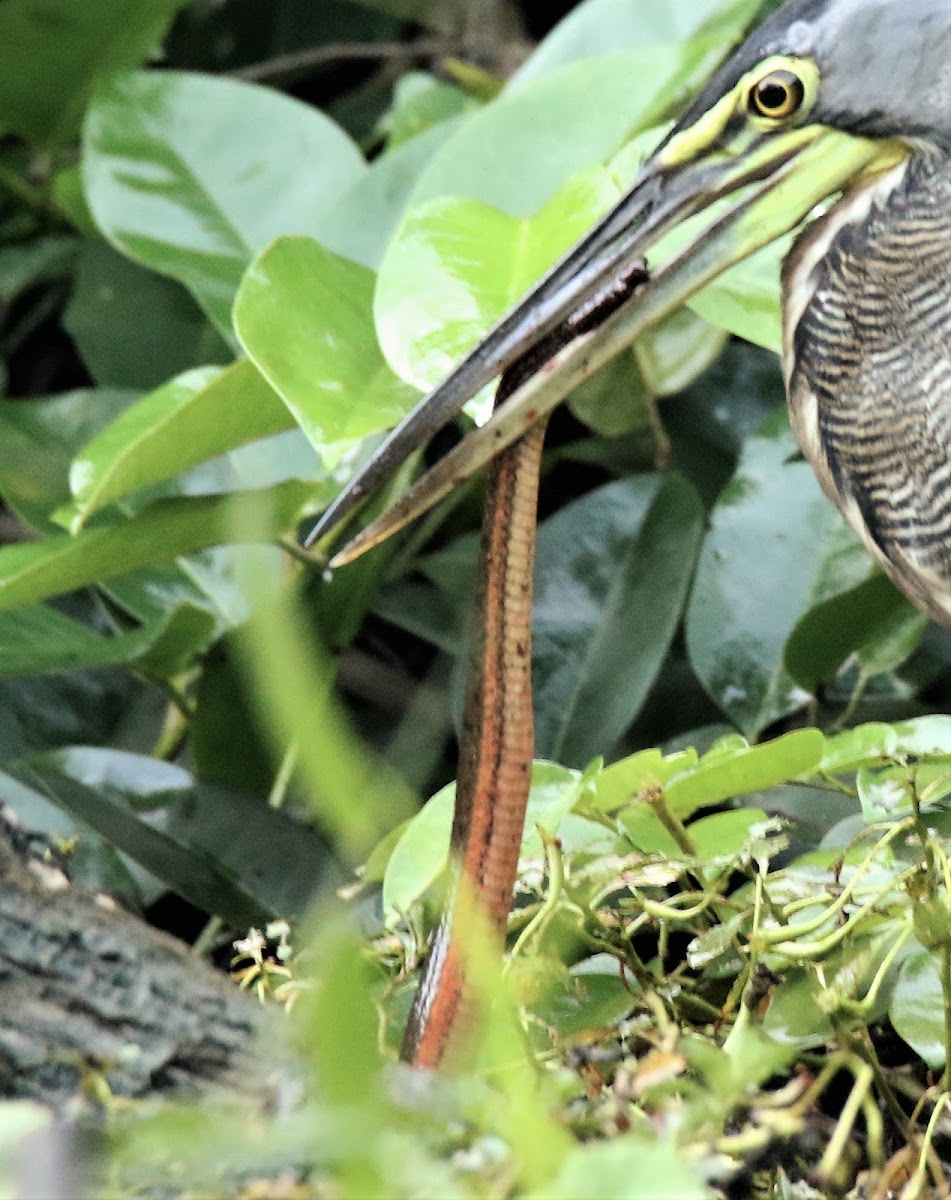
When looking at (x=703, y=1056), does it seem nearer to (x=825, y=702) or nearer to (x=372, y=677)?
(x=825, y=702)

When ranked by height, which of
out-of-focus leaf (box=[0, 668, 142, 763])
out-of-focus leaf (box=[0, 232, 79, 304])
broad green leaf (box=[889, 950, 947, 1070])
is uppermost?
broad green leaf (box=[889, 950, 947, 1070])

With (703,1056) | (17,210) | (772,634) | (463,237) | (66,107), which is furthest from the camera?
(17,210)

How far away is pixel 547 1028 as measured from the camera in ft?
2.47

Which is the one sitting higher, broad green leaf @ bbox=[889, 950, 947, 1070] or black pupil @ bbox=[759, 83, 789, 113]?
black pupil @ bbox=[759, 83, 789, 113]

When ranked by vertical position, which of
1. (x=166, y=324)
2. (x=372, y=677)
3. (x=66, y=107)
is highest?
(x=66, y=107)

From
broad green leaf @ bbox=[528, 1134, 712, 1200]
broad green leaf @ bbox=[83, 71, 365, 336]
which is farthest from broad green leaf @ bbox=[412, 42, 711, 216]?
broad green leaf @ bbox=[528, 1134, 712, 1200]

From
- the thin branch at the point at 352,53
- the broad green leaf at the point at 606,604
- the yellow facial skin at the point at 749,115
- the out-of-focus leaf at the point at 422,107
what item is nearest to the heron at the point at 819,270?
the yellow facial skin at the point at 749,115

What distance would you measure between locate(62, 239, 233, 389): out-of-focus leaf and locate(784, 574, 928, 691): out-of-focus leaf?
0.67 metres

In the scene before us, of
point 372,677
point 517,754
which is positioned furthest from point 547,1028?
point 372,677

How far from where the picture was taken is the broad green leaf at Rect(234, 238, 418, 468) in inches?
36.0

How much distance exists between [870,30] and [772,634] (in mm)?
438

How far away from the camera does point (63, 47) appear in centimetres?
154

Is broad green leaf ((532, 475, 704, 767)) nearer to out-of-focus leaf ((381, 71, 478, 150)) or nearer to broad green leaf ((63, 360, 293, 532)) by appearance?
broad green leaf ((63, 360, 293, 532))

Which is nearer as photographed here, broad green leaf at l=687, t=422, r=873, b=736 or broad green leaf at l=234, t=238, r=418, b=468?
broad green leaf at l=234, t=238, r=418, b=468
